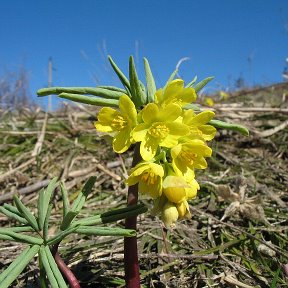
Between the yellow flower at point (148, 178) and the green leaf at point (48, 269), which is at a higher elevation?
the yellow flower at point (148, 178)

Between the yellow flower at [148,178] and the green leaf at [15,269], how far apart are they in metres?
0.37

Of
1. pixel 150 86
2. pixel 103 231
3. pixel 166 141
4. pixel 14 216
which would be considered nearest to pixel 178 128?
pixel 166 141

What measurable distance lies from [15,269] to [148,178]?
0.47 m

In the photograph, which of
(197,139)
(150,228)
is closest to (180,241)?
(150,228)

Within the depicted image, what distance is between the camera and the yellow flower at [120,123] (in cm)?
122

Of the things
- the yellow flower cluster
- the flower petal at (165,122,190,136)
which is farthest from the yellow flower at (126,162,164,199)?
the flower petal at (165,122,190,136)

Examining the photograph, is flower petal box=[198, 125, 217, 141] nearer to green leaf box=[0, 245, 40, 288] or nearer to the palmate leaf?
the palmate leaf

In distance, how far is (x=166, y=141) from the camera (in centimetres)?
123

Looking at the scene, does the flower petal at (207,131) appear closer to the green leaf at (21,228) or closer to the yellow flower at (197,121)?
the yellow flower at (197,121)

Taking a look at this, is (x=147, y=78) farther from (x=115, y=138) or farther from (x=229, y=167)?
(x=229, y=167)

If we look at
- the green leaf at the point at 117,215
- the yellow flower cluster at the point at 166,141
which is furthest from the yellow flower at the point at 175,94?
the green leaf at the point at 117,215

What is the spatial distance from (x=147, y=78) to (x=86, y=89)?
20 cm

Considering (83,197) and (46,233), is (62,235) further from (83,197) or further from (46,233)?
(83,197)

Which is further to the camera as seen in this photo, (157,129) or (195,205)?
(195,205)
